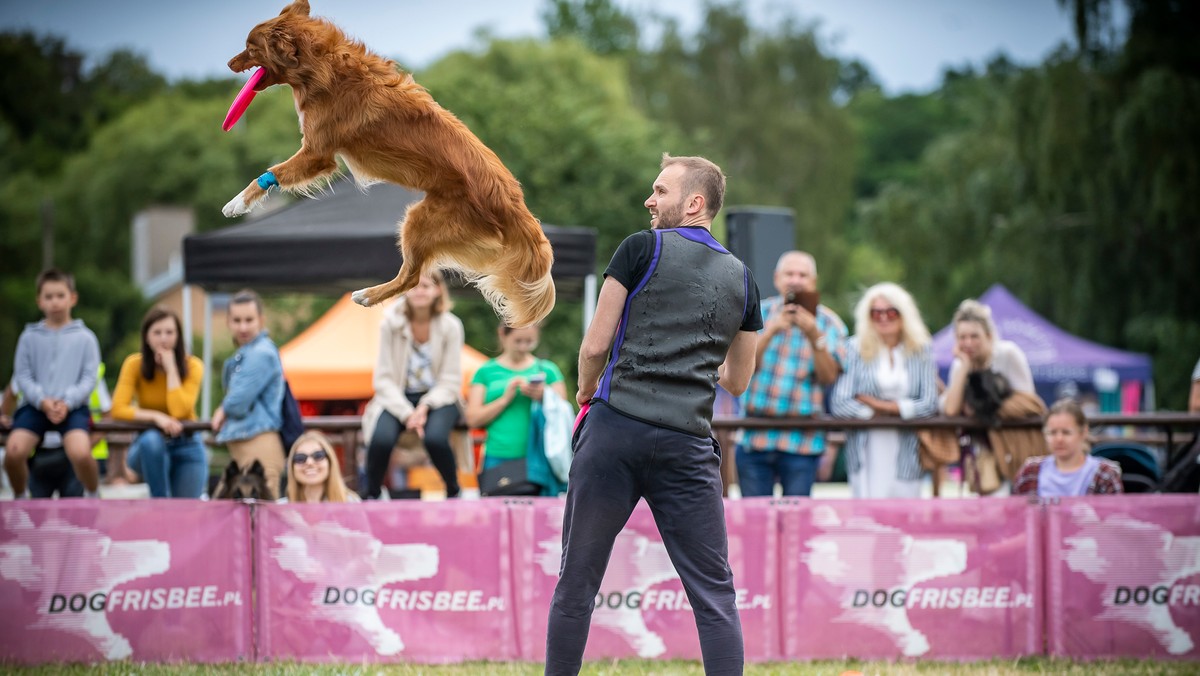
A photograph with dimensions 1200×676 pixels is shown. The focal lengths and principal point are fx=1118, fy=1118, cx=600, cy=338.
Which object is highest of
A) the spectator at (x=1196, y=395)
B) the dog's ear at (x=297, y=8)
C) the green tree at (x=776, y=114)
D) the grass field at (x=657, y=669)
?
the green tree at (x=776, y=114)

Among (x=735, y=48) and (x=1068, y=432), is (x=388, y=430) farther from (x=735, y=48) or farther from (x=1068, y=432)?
(x=735, y=48)

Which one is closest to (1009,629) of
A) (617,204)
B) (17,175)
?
(617,204)

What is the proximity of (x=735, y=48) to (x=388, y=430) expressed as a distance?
3070 cm

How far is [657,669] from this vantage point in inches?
203

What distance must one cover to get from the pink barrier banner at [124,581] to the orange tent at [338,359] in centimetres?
728

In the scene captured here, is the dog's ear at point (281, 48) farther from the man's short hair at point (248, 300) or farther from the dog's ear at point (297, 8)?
the man's short hair at point (248, 300)

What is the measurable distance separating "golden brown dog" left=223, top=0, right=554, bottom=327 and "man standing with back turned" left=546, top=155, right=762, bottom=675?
0.42m

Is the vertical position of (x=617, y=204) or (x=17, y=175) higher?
(x=17, y=175)

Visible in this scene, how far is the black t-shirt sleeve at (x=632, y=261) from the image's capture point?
Answer: 341 centimetres

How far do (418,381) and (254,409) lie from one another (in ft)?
3.06

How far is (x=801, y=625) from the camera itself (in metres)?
5.40

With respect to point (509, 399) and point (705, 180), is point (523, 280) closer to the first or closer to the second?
point (705, 180)

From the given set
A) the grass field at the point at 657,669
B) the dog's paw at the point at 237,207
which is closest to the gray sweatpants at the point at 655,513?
the dog's paw at the point at 237,207

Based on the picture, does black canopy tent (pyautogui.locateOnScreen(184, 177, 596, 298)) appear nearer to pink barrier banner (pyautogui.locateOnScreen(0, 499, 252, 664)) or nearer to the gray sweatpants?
pink barrier banner (pyautogui.locateOnScreen(0, 499, 252, 664))
